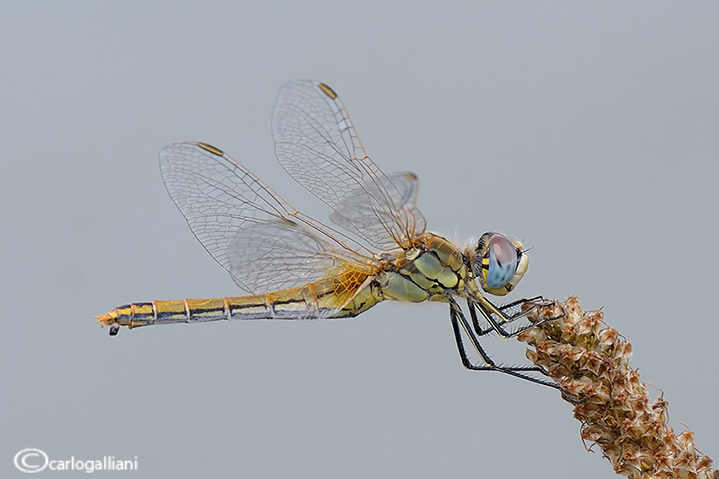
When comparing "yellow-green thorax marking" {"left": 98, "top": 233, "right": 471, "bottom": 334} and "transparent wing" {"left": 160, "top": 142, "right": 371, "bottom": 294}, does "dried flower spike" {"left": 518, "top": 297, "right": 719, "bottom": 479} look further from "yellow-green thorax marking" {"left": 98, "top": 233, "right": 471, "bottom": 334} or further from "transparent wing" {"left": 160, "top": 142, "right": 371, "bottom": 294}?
"transparent wing" {"left": 160, "top": 142, "right": 371, "bottom": 294}

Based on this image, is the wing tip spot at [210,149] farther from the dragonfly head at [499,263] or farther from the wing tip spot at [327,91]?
the dragonfly head at [499,263]

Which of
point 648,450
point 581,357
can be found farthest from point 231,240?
point 648,450

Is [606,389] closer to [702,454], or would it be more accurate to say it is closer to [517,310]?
[702,454]

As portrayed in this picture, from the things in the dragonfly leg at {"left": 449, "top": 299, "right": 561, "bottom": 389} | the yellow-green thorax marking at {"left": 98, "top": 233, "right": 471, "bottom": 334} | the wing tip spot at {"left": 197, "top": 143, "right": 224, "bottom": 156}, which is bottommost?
the dragonfly leg at {"left": 449, "top": 299, "right": 561, "bottom": 389}

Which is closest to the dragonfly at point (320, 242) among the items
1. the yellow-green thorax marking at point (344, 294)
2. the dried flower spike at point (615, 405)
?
the yellow-green thorax marking at point (344, 294)

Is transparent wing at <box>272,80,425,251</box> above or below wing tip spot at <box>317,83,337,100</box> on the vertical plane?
below

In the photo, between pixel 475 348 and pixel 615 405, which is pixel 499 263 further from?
pixel 615 405

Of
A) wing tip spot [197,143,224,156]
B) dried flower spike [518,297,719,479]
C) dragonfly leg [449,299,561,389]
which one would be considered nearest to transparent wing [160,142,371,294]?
wing tip spot [197,143,224,156]
